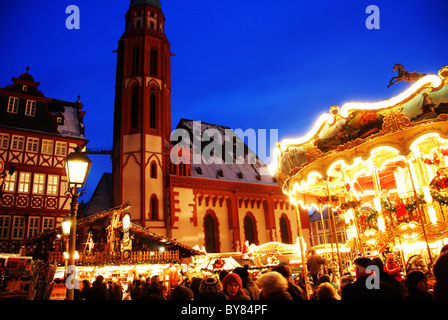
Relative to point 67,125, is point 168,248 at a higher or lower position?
lower

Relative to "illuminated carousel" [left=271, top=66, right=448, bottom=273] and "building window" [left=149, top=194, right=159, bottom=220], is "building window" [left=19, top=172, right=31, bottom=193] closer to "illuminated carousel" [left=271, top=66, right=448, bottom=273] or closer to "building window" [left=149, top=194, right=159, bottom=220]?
"building window" [left=149, top=194, right=159, bottom=220]

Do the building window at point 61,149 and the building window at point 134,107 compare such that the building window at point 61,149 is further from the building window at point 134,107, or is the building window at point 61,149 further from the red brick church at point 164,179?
A: the building window at point 134,107

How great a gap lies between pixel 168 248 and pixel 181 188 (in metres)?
8.33

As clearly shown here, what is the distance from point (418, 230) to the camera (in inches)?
398

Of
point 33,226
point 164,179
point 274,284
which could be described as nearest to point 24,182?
point 33,226

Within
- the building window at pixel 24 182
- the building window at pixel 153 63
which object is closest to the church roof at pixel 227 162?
the building window at pixel 153 63

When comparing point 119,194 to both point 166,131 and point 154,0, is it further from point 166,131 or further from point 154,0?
point 154,0

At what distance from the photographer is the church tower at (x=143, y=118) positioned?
30.6 m

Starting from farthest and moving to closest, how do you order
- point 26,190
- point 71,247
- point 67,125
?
point 67,125, point 26,190, point 71,247

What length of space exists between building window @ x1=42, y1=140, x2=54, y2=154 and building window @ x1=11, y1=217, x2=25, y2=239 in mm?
5419

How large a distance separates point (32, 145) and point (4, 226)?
20.6 ft

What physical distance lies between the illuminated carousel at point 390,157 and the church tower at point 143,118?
1966 centimetres

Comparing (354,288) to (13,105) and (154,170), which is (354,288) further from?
(13,105)
